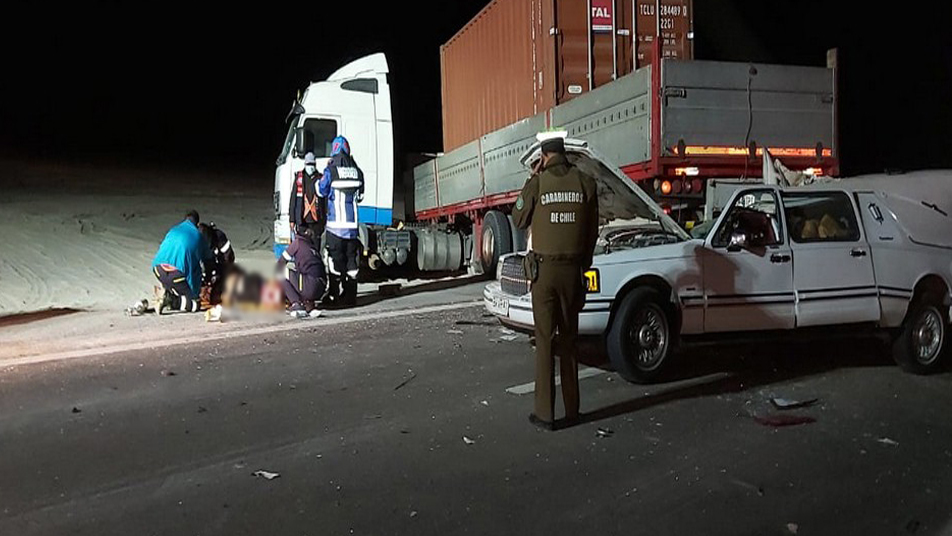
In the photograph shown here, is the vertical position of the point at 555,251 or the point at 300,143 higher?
the point at 300,143

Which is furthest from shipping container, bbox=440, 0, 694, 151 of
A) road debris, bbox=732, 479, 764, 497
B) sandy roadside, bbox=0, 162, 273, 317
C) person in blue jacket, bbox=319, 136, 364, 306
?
road debris, bbox=732, 479, 764, 497

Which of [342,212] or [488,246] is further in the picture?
[488,246]

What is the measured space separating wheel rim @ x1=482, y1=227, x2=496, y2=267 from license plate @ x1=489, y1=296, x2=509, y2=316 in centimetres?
672

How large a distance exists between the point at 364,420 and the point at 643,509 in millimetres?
2336

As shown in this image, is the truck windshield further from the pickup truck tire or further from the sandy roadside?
the pickup truck tire

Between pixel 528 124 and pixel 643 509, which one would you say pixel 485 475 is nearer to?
pixel 643 509

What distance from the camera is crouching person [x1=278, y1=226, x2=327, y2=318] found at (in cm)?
1092

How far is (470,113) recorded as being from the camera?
17.0 m

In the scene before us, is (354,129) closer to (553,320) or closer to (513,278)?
(513,278)

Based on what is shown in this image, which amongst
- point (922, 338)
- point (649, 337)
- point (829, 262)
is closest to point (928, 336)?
point (922, 338)

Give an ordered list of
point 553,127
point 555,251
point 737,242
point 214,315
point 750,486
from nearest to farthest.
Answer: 1. point 750,486
2. point 555,251
3. point 737,242
4. point 214,315
5. point 553,127

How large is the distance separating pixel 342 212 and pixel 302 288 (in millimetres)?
1181

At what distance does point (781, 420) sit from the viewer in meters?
6.08

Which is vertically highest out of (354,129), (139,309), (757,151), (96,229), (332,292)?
(354,129)
